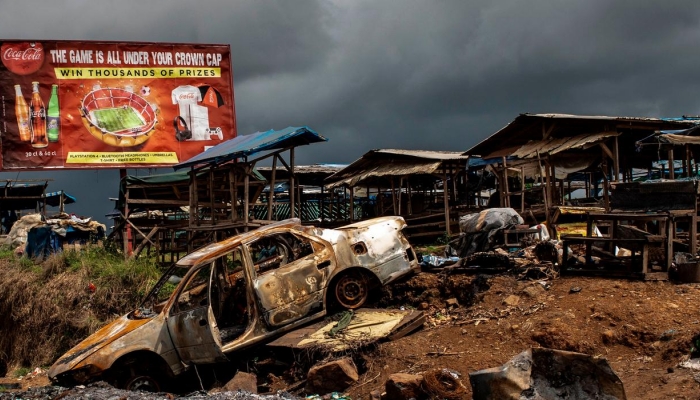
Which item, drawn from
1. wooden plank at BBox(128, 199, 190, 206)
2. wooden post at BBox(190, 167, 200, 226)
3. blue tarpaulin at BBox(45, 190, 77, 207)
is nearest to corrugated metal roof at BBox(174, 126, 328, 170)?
wooden post at BBox(190, 167, 200, 226)

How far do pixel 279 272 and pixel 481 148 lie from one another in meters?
9.86

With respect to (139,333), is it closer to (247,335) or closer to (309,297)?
(247,335)

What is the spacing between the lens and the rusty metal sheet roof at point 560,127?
13047 mm

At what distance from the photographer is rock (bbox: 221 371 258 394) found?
322 inches

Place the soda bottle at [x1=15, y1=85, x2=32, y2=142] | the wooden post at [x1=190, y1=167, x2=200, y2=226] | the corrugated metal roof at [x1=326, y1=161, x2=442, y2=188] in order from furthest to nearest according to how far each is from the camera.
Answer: the soda bottle at [x1=15, y1=85, x2=32, y2=142], the corrugated metal roof at [x1=326, y1=161, x2=442, y2=188], the wooden post at [x1=190, y1=167, x2=200, y2=226]

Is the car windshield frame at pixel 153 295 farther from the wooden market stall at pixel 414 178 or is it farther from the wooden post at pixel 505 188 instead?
the wooden post at pixel 505 188

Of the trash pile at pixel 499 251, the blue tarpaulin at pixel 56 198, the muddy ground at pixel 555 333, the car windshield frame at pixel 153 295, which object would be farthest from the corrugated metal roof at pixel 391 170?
the blue tarpaulin at pixel 56 198

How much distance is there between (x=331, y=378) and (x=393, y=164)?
12.3 m

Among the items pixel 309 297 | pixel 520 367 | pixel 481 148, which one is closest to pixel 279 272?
pixel 309 297

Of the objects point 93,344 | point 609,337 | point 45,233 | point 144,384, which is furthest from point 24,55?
point 609,337

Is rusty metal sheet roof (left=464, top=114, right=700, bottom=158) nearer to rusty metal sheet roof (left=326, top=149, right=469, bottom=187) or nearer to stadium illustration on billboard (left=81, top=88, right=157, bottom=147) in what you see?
rusty metal sheet roof (left=326, top=149, right=469, bottom=187)

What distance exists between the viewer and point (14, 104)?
19109 millimetres

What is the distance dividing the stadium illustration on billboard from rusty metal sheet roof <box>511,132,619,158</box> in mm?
11436

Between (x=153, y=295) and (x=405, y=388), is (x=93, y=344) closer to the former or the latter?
(x=153, y=295)
